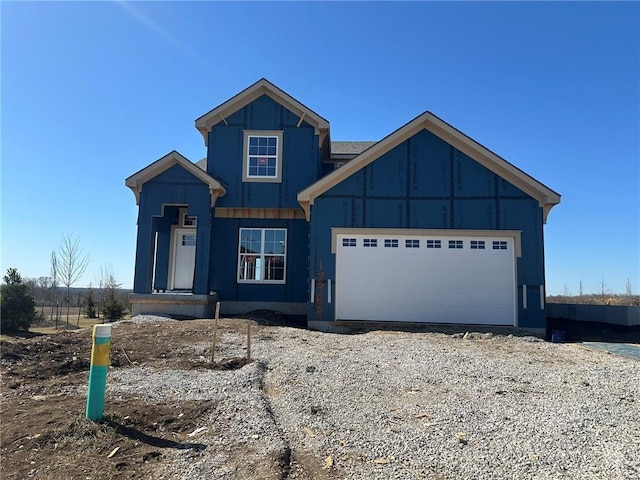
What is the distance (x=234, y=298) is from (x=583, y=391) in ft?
37.9

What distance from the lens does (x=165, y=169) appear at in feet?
49.1

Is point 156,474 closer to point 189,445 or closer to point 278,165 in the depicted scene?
point 189,445

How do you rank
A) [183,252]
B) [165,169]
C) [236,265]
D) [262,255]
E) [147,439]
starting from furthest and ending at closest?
[183,252]
[262,255]
[236,265]
[165,169]
[147,439]

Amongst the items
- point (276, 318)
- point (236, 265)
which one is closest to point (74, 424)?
point (276, 318)

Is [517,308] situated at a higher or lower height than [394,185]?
lower

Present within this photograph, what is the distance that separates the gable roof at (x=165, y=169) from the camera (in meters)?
14.8

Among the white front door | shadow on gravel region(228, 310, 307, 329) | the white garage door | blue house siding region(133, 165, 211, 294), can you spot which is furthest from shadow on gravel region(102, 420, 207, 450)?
the white front door

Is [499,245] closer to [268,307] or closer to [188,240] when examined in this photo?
[268,307]

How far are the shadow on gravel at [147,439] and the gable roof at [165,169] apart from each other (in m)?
10.9

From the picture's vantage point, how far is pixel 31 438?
14.8 feet

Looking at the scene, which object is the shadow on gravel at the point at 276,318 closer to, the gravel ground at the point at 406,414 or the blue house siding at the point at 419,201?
the blue house siding at the point at 419,201

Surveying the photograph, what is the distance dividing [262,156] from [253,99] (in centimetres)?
208

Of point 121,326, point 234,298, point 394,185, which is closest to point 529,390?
point 394,185

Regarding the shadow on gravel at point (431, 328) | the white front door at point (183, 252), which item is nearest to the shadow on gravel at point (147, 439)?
the shadow on gravel at point (431, 328)
